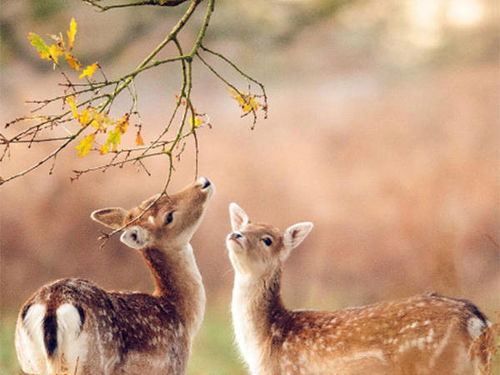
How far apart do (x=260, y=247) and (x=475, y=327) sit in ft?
3.46

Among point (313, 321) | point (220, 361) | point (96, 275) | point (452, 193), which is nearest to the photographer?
point (313, 321)

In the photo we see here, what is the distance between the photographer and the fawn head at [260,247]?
474 cm

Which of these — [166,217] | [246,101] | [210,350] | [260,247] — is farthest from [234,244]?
[210,350]

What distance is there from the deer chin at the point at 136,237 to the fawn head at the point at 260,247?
390mm

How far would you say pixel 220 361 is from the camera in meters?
6.97

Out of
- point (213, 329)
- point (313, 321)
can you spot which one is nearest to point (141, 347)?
point (313, 321)

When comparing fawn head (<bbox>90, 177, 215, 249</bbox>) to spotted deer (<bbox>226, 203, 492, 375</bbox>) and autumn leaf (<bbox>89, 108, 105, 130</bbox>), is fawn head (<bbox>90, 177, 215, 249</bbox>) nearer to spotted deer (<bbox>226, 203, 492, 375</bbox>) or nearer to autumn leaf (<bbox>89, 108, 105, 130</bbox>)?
spotted deer (<bbox>226, 203, 492, 375</bbox>)

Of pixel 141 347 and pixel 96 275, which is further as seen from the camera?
pixel 96 275

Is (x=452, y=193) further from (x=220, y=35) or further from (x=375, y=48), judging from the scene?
(x=220, y=35)

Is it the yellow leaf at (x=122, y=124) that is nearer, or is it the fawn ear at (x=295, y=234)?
the yellow leaf at (x=122, y=124)

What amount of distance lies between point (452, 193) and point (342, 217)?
1002 mm

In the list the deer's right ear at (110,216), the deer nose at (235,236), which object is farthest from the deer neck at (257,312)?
the deer's right ear at (110,216)

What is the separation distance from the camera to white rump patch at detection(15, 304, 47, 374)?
13.0ft

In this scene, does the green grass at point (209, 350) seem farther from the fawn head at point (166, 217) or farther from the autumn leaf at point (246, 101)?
the autumn leaf at point (246, 101)
